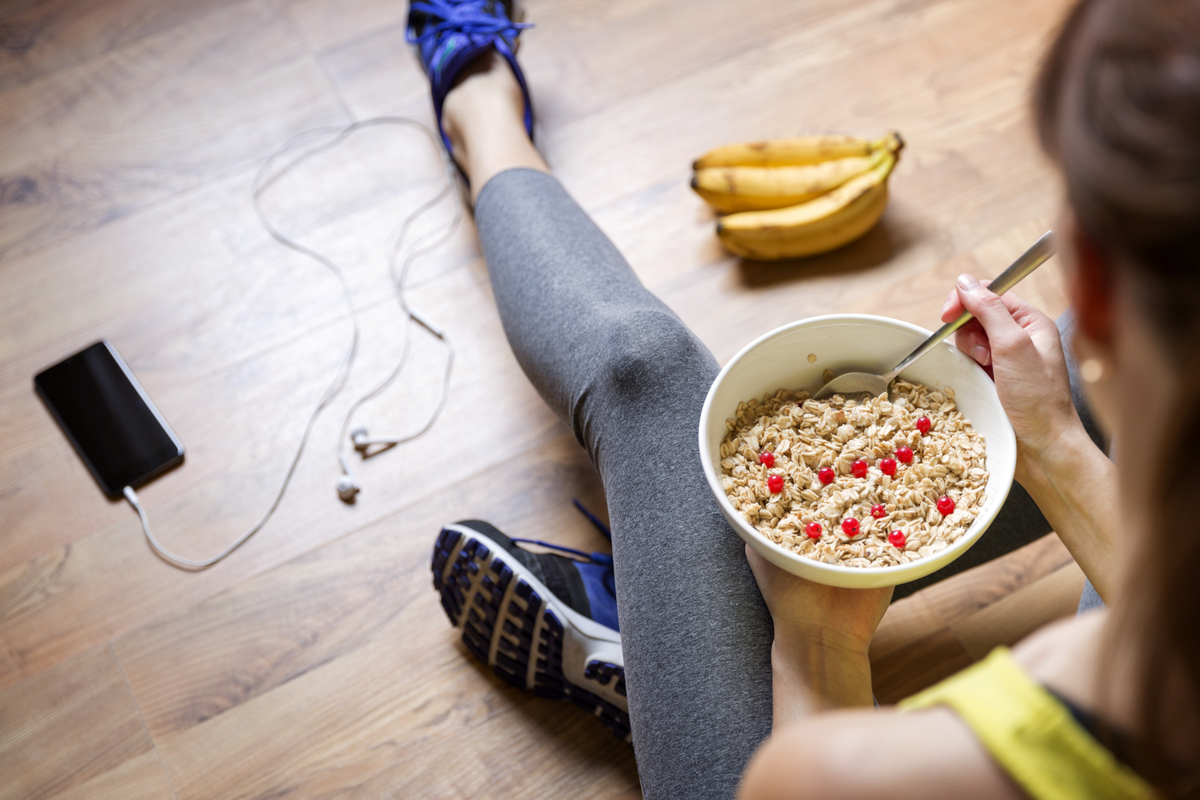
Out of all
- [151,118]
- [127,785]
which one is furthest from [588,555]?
[151,118]

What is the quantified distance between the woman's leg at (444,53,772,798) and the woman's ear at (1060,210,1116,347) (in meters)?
0.42

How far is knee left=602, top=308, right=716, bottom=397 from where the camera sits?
2.64 ft

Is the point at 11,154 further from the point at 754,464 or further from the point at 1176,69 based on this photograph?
the point at 1176,69

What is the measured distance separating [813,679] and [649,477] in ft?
0.78

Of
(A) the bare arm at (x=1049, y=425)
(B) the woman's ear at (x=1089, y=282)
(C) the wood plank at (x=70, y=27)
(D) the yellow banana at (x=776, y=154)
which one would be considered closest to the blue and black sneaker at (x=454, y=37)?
(D) the yellow banana at (x=776, y=154)

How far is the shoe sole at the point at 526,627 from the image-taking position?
0.93 metres

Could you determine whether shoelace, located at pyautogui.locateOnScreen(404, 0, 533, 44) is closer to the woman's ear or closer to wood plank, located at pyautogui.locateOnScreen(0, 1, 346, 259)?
wood plank, located at pyautogui.locateOnScreen(0, 1, 346, 259)

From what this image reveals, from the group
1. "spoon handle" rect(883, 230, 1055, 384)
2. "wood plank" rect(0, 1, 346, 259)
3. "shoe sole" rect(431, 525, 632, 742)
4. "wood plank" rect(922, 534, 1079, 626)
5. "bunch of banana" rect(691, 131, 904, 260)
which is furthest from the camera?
"wood plank" rect(0, 1, 346, 259)

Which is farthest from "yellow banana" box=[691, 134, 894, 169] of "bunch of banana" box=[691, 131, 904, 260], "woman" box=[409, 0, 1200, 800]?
"woman" box=[409, 0, 1200, 800]

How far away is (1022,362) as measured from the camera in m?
0.72

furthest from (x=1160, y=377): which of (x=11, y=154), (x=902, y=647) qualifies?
(x=11, y=154)

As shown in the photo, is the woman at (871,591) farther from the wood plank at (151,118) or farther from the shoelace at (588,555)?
the wood plank at (151,118)

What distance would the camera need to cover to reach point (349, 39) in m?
1.42

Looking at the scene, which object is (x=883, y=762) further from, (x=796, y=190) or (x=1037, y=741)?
(x=796, y=190)
